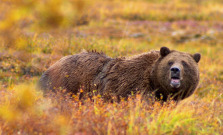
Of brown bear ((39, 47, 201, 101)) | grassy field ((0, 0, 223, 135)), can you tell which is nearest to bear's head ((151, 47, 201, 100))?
brown bear ((39, 47, 201, 101))

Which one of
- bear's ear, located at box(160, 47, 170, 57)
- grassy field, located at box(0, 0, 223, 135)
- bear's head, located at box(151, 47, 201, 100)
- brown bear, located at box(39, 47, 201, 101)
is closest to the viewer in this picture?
grassy field, located at box(0, 0, 223, 135)

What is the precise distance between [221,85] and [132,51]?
3.31m

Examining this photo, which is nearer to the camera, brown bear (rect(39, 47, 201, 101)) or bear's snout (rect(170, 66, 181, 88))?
bear's snout (rect(170, 66, 181, 88))

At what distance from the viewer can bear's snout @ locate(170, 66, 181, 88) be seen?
238 inches

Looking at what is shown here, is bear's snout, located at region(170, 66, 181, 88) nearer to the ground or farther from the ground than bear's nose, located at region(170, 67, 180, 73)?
nearer to the ground

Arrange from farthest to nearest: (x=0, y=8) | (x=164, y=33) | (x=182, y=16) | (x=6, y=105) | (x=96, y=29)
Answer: (x=182, y=16)
(x=164, y=33)
(x=96, y=29)
(x=6, y=105)
(x=0, y=8)

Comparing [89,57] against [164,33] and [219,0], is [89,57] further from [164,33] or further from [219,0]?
[219,0]

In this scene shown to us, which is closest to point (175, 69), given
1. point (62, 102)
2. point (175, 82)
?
point (175, 82)

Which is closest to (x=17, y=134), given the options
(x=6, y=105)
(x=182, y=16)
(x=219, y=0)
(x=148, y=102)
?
(x=6, y=105)

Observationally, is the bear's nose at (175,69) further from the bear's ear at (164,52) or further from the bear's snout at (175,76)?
the bear's ear at (164,52)

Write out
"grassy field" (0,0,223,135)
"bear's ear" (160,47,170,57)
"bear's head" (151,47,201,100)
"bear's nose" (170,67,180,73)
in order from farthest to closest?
1. "bear's ear" (160,47,170,57)
2. "bear's head" (151,47,201,100)
3. "bear's nose" (170,67,180,73)
4. "grassy field" (0,0,223,135)

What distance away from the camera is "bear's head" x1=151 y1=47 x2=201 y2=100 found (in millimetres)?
6156

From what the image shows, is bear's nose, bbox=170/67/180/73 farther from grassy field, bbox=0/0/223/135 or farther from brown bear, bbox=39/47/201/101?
grassy field, bbox=0/0/223/135

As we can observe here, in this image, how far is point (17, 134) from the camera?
4.56 meters
